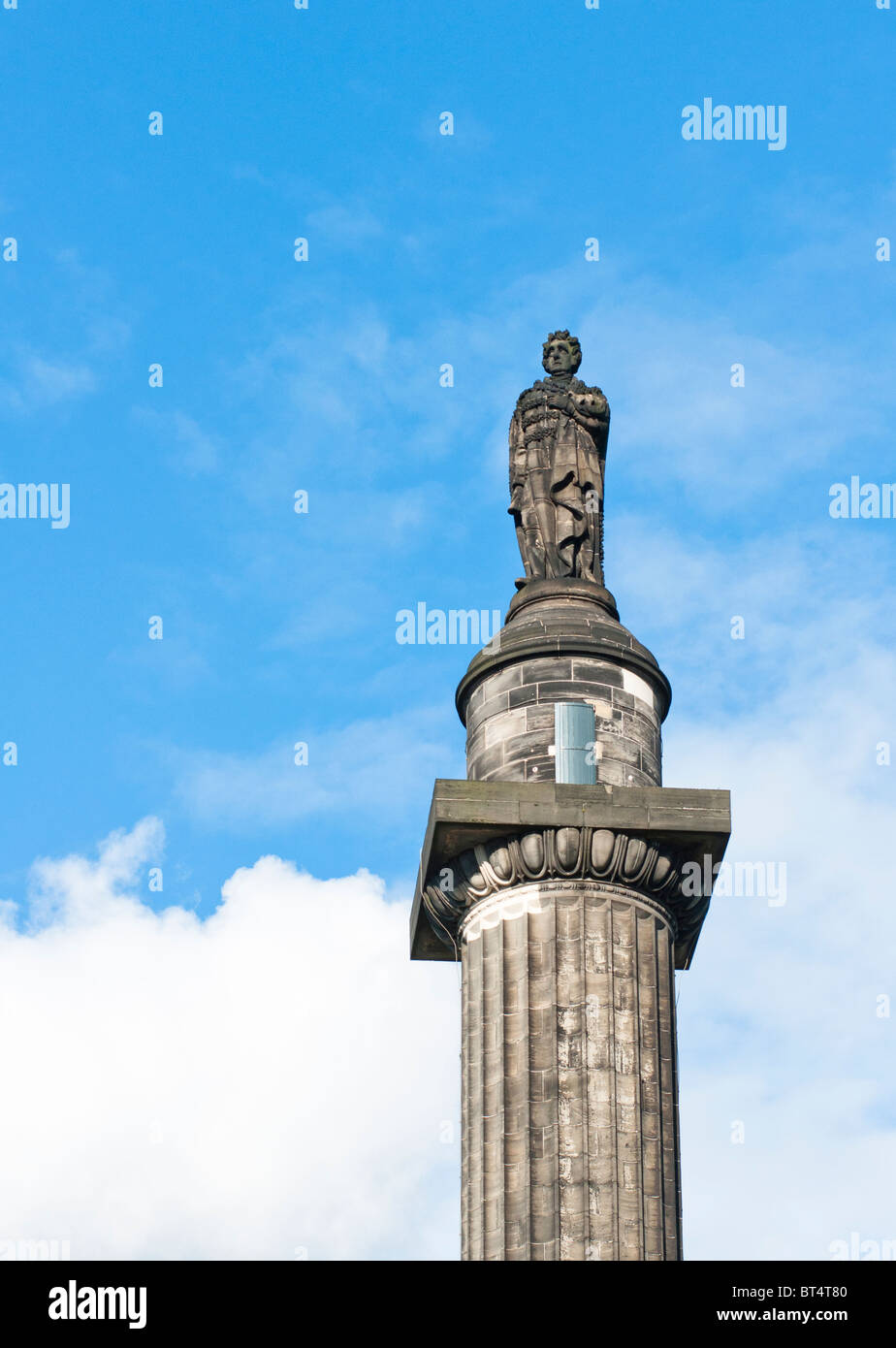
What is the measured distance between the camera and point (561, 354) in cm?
3703

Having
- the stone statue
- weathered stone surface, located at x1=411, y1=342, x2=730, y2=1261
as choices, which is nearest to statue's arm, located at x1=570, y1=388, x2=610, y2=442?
the stone statue

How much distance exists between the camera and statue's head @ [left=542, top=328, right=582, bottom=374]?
37.0 metres

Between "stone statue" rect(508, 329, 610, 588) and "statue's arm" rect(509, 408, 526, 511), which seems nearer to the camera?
"stone statue" rect(508, 329, 610, 588)

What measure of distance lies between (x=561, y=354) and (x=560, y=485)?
8.30 ft

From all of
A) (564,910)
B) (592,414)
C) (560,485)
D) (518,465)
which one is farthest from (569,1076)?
(592,414)

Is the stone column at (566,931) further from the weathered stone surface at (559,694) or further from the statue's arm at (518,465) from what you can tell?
the statue's arm at (518,465)

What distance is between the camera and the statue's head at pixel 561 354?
1455 inches

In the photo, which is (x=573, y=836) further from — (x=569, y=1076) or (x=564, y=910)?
(x=569, y=1076)

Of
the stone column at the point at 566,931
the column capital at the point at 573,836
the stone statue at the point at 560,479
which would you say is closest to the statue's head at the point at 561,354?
the stone statue at the point at 560,479

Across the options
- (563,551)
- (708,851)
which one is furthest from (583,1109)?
(563,551)

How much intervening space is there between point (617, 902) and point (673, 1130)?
3.05m

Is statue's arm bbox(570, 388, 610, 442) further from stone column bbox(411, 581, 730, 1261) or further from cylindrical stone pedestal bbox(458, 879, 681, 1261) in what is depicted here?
cylindrical stone pedestal bbox(458, 879, 681, 1261)

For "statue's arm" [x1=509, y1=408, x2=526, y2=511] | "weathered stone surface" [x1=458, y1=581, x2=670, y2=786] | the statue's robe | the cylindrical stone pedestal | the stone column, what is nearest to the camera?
the cylindrical stone pedestal
